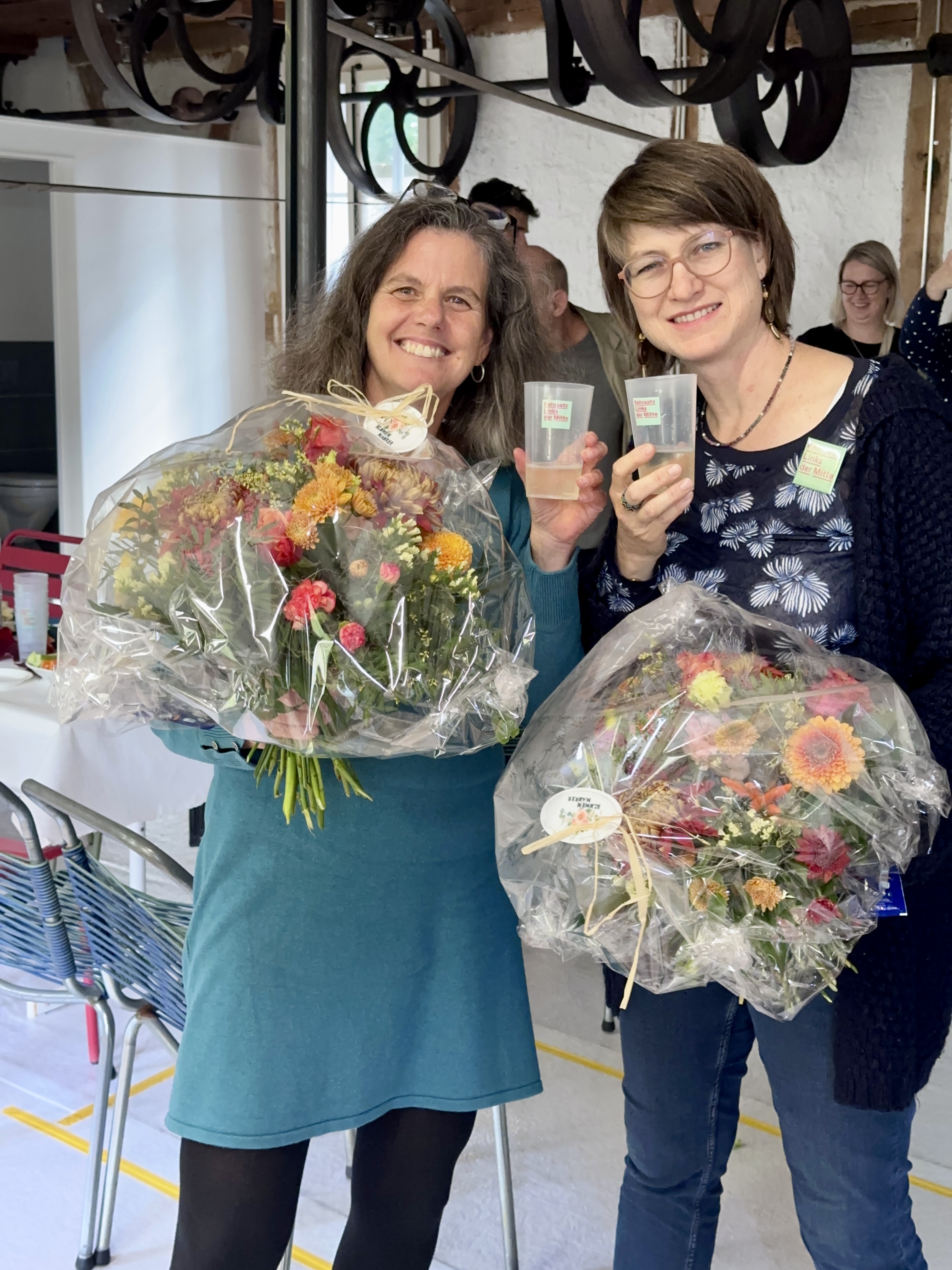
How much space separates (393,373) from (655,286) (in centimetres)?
33

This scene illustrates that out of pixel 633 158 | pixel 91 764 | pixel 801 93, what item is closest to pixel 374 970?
pixel 91 764

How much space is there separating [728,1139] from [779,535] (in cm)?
73

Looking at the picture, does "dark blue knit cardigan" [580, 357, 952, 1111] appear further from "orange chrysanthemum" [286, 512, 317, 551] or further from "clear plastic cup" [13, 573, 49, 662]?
"clear plastic cup" [13, 573, 49, 662]

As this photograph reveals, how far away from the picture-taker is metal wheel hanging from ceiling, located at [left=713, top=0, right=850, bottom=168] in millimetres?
4461

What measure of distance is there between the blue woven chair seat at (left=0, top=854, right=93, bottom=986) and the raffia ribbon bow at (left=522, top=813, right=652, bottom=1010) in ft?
3.12

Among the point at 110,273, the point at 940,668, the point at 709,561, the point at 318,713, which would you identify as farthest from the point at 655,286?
the point at 110,273

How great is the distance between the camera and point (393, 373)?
152 cm

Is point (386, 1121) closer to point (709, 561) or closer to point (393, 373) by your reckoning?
point (709, 561)

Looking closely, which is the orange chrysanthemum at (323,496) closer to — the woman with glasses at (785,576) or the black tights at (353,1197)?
the woman with glasses at (785,576)

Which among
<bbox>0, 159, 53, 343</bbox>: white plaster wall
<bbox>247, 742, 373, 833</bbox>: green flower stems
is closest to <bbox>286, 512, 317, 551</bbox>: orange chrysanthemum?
→ <bbox>247, 742, 373, 833</bbox>: green flower stems

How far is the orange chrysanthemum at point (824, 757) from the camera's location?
46.8 inches

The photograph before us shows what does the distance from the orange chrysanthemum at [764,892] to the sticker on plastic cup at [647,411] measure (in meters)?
0.49

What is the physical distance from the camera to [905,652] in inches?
54.7

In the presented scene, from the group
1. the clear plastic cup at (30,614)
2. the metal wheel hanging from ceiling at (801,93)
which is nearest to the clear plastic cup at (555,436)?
the clear plastic cup at (30,614)
